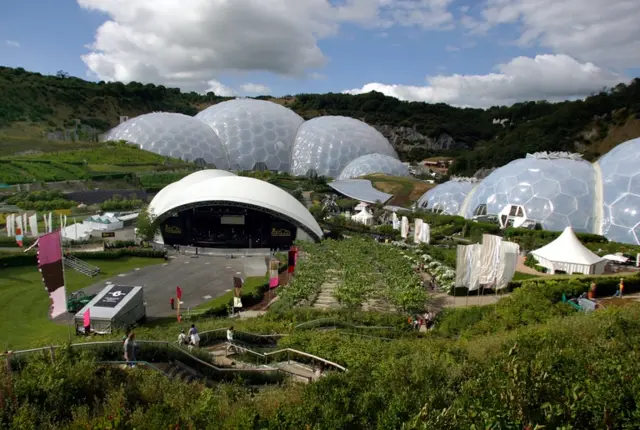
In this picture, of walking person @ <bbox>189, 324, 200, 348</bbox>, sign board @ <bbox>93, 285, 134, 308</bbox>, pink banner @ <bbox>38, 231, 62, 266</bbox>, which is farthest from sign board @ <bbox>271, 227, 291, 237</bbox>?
pink banner @ <bbox>38, 231, 62, 266</bbox>

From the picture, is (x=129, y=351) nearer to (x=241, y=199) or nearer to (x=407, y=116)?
(x=241, y=199)

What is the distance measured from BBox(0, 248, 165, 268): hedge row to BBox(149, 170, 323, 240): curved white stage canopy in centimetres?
Answer: 398

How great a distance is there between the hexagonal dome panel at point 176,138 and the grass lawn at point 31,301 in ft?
101

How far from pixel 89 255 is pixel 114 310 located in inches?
458

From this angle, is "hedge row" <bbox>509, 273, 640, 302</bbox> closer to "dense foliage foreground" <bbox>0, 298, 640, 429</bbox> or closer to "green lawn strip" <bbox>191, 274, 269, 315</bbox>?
"dense foliage foreground" <bbox>0, 298, 640, 429</bbox>

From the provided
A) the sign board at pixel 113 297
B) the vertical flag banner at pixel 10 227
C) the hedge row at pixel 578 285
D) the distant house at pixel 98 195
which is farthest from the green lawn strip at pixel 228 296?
the distant house at pixel 98 195

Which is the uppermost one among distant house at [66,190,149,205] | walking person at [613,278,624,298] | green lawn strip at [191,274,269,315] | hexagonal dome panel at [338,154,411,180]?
hexagonal dome panel at [338,154,411,180]

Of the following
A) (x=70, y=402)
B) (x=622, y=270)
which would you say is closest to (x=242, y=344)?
(x=70, y=402)

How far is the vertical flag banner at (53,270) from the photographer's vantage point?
10.6 metres

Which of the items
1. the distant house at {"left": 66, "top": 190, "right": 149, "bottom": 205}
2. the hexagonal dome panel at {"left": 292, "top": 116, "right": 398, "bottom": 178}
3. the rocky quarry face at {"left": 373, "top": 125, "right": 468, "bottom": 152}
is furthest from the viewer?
the rocky quarry face at {"left": 373, "top": 125, "right": 468, "bottom": 152}

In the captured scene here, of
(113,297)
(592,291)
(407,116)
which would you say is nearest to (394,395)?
(113,297)

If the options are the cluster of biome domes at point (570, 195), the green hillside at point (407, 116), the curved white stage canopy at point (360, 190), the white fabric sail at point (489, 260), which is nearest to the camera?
the white fabric sail at point (489, 260)

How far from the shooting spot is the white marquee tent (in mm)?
19656

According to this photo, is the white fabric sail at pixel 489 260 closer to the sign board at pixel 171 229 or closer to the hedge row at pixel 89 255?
the hedge row at pixel 89 255
